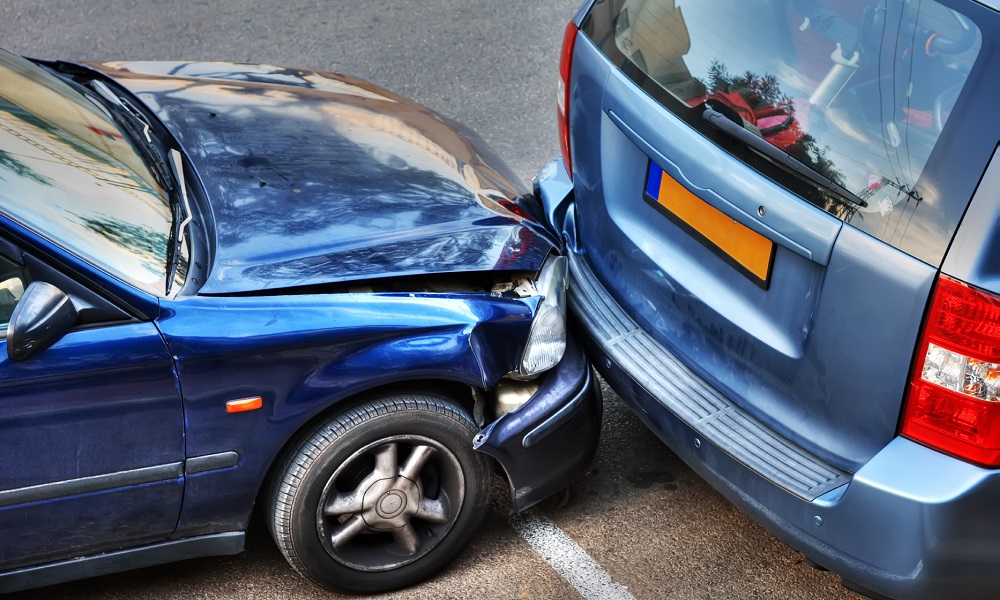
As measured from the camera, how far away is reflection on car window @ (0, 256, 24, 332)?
2.72m

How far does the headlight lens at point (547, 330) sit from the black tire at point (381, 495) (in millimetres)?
251

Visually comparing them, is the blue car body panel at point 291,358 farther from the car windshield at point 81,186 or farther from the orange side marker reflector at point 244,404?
the car windshield at point 81,186

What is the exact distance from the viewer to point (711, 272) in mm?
2994

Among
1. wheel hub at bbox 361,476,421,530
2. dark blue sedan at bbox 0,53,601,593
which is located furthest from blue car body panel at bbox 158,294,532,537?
wheel hub at bbox 361,476,421,530

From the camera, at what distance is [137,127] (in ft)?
11.8

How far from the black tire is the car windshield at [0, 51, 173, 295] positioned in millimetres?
662

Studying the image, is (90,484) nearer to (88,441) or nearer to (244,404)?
(88,441)

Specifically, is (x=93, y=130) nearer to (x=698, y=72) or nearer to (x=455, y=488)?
(x=455, y=488)

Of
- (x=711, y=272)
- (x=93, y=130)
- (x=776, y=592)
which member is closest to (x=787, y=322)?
(x=711, y=272)

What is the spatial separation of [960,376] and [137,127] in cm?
262

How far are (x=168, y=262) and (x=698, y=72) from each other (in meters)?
1.56

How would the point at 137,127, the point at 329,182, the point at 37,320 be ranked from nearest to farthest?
the point at 37,320 → the point at 329,182 → the point at 137,127

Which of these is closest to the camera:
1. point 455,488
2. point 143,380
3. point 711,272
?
point 143,380

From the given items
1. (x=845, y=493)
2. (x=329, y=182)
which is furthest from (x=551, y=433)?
(x=329, y=182)
